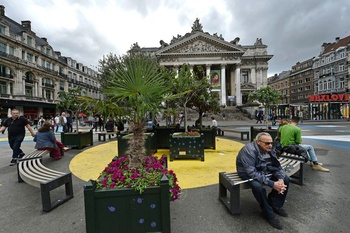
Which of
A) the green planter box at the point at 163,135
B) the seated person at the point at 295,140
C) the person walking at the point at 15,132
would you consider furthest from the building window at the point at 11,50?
the seated person at the point at 295,140

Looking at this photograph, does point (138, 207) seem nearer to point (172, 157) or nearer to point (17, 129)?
point (172, 157)

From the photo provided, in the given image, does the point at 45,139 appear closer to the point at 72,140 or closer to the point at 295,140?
the point at 72,140

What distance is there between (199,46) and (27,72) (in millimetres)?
37997

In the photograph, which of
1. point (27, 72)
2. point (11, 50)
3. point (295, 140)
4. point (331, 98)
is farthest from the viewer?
point (27, 72)

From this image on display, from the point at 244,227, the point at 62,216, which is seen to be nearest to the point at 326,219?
the point at 244,227

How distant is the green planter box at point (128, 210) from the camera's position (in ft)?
7.04

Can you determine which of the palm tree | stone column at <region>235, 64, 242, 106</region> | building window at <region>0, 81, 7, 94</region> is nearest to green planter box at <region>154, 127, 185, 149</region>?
the palm tree

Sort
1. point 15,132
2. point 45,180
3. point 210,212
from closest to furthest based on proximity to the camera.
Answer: point 210,212, point 45,180, point 15,132

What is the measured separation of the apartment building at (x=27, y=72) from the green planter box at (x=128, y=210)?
94.9ft

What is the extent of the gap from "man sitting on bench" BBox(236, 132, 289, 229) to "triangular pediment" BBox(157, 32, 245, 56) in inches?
1720

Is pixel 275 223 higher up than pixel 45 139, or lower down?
lower down

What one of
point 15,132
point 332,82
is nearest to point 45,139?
point 15,132

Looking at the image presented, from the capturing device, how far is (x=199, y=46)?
44.6 metres

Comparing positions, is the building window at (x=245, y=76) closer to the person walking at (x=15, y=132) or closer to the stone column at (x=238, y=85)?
the stone column at (x=238, y=85)
